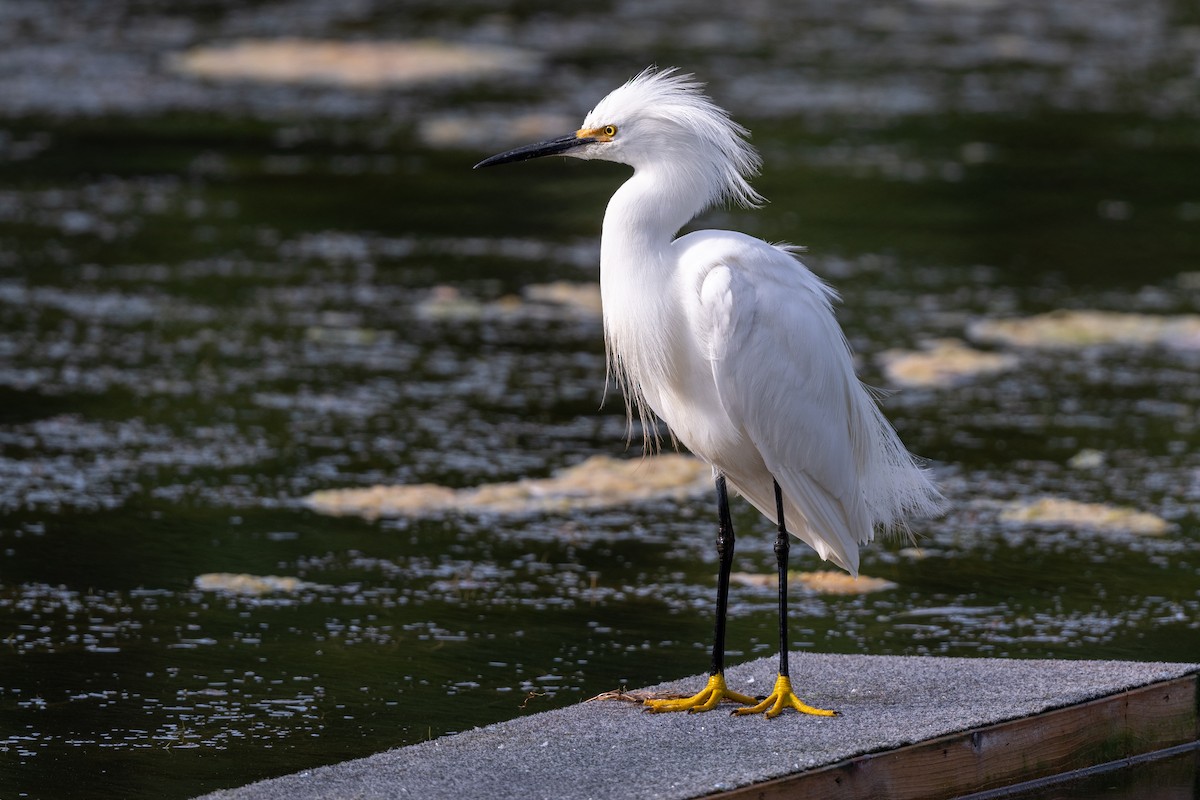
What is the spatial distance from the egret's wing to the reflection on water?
29.2 inches

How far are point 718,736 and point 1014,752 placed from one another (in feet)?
2.23

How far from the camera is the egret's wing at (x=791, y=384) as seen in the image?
169 inches

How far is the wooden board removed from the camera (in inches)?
150

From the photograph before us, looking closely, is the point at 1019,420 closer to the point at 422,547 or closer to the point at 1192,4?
the point at 422,547

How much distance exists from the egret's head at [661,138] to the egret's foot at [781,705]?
1196 mm

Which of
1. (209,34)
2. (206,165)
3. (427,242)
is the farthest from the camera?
(209,34)

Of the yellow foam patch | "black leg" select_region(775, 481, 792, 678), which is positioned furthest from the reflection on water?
"black leg" select_region(775, 481, 792, 678)

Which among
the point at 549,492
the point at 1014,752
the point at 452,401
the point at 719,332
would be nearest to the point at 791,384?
the point at 719,332

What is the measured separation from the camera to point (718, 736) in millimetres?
4066

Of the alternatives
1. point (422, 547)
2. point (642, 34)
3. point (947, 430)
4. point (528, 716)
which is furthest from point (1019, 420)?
point (642, 34)

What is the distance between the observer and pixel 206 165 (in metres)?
12.3

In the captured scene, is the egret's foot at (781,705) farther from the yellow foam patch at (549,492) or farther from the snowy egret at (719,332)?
the yellow foam patch at (549,492)

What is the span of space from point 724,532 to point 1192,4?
18.0 metres

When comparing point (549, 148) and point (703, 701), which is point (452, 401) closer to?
point (549, 148)
